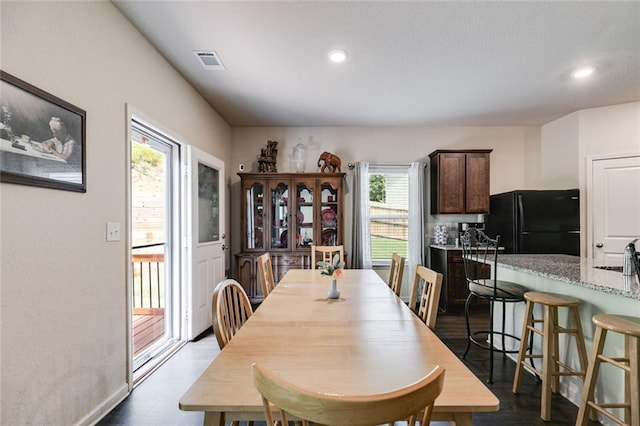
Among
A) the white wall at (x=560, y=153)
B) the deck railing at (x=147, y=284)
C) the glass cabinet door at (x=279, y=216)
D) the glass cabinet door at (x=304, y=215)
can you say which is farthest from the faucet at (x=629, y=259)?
the deck railing at (x=147, y=284)

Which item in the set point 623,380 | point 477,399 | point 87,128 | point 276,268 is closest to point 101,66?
point 87,128

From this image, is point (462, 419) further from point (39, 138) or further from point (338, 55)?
point (338, 55)

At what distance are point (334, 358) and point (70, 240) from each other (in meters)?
1.61

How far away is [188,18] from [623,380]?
354cm

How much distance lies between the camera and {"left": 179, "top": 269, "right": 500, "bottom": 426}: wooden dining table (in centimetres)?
84

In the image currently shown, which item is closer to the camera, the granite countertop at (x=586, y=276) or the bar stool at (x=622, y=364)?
the bar stool at (x=622, y=364)

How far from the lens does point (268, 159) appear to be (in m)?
4.32

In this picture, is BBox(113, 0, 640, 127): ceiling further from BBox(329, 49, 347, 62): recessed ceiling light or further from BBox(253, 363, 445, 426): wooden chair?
BBox(253, 363, 445, 426): wooden chair

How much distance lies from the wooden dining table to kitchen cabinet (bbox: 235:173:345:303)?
7.91ft

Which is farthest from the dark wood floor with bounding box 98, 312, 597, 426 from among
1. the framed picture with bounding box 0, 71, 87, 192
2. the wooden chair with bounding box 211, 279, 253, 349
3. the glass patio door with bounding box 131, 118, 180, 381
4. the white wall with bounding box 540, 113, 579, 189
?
the white wall with bounding box 540, 113, 579, 189

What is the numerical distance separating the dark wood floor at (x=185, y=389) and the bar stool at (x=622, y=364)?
375 mm

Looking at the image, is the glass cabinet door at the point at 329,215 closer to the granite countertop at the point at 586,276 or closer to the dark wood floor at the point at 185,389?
the dark wood floor at the point at 185,389

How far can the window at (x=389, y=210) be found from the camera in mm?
4574

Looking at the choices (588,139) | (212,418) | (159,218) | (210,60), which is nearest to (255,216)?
(159,218)
